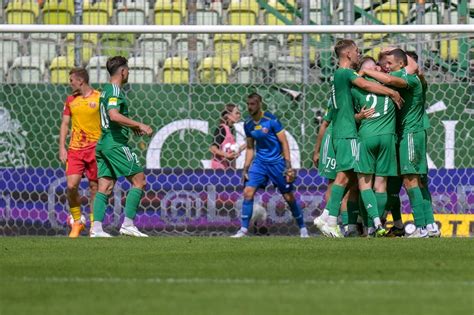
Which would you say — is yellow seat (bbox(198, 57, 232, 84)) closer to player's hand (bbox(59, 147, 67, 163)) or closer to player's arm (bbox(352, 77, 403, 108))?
player's hand (bbox(59, 147, 67, 163))

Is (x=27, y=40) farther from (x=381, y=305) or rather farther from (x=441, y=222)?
(x=381, y=305)

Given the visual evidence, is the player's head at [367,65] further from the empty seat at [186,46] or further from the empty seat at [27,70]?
the empty seat at [27,70]

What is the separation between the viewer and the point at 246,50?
15375 millimetres

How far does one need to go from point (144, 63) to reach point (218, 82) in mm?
1046

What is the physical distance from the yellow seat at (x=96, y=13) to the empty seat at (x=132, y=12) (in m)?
0.19

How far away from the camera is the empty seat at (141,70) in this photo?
1541cm

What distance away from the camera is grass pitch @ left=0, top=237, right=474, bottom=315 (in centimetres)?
601

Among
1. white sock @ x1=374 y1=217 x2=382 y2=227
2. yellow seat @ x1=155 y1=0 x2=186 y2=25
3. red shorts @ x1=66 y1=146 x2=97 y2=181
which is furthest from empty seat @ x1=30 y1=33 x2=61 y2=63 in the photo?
white sock @ x1=374 y1=217 x2=382 y2=227

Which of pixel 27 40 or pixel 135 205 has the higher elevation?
pixel 27 40

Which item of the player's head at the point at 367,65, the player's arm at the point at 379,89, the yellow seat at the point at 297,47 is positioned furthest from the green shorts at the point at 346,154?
the yellow seat at the point at 297,47

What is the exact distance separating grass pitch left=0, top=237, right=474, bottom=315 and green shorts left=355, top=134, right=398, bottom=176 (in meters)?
1.09

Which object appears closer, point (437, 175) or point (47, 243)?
point (47, 243)

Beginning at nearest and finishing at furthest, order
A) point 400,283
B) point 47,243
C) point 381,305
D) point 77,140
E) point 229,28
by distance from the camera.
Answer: point 381,305 < point 400,283 < point 47,243 < point 77,140 < point 229,28

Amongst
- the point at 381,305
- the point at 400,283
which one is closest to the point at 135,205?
the point at 400,283
